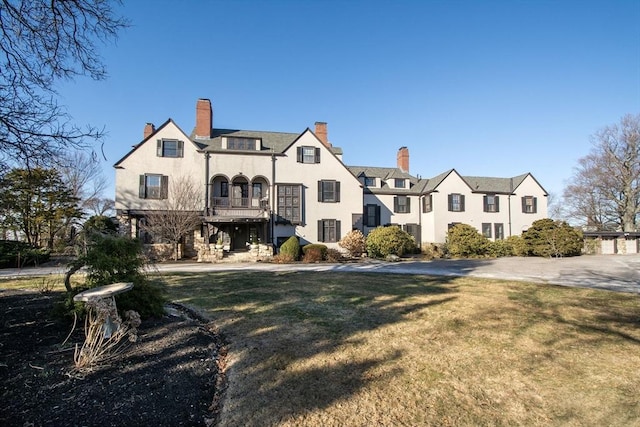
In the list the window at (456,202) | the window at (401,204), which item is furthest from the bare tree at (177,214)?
the window at (456,202)

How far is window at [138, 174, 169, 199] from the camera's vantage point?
→ 23.1m

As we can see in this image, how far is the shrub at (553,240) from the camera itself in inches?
945

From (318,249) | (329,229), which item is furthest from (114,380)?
(329,229)

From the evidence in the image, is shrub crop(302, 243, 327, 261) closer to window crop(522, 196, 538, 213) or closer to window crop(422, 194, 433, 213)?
window crop(422, 194, 433, 213)

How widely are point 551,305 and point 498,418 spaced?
618 centimetres

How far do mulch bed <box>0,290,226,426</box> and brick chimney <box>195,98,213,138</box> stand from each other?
73.1ft

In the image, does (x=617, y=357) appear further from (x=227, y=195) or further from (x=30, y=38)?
(x=227, y=195)

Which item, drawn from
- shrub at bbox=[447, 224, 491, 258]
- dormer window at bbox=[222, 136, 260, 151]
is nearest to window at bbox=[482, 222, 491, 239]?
shrub at bbox=[447, 224, 491, 258]

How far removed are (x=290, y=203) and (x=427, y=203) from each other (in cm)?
1377

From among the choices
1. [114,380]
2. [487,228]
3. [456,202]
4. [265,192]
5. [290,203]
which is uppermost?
[265,192]

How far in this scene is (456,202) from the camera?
30375 mm

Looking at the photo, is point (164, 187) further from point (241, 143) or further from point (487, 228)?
point (487, 228)

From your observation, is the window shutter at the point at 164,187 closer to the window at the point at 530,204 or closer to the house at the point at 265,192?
the house at the point at 265,192

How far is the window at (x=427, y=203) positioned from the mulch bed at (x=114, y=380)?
27355 mm
